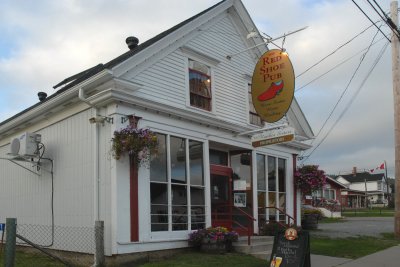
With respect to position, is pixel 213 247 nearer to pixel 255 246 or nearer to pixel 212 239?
pixel 212 239

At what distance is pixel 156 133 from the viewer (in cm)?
1167

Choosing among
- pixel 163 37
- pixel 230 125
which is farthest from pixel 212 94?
pixel 163 37

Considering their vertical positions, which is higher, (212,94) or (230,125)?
(212,94)

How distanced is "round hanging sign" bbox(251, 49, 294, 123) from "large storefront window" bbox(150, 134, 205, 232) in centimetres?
205

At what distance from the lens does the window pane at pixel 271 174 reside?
1610 cm

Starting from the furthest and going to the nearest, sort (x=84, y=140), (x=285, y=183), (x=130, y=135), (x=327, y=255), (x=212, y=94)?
(x=285, y=183) → (x=212, y=94) → (x=327, y=255) → (x=84, y=140) → (x=130, y=135)

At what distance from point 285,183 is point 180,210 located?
602cm

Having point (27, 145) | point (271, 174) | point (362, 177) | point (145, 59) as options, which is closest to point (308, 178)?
point (271, 174)

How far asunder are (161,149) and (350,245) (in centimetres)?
713

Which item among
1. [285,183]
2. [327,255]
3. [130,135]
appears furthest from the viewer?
[285,183]

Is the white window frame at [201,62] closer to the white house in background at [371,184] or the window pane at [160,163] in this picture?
the window pane at [160,163]

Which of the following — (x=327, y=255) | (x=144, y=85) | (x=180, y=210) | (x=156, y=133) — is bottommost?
(x=327, y=255)

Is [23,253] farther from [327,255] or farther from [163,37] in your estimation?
[327,255]

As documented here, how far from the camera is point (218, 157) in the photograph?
14875 millimetres
